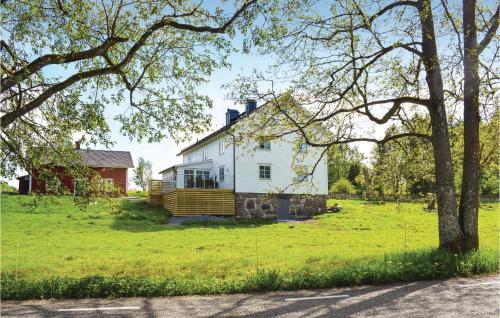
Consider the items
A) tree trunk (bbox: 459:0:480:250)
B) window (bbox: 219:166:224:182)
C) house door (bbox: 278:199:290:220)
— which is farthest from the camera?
window (bbox: 219:166:224:182)

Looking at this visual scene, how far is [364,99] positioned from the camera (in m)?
13.5

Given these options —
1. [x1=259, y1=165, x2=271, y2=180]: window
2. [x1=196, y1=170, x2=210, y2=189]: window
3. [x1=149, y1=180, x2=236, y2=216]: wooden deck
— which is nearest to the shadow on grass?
[x1=149, y1=180, x2=236, y2=216]: wooden deck

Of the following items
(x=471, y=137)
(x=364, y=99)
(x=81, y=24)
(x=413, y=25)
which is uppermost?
(x=413, y=25)

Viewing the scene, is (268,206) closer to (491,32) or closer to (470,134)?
(470,134)

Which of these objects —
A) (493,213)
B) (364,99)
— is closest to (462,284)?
(364,99)

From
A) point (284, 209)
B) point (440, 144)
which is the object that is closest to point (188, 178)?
point (284, 209)

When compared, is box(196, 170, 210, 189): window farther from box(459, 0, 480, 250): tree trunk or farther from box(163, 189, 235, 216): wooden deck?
box(459, 0, 480, 250): tree trunk

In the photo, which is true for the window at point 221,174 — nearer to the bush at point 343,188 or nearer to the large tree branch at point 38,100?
the bush at point 343,188

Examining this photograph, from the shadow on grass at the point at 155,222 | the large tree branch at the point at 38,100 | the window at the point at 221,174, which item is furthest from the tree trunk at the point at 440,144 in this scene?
the window at the point at 221,174

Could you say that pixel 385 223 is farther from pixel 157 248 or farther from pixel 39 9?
pixel 39 9

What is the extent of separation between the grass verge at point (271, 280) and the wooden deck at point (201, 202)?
23.8 metres

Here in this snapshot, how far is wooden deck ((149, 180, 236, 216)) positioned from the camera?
35688 mm

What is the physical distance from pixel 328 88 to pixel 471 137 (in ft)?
13.5

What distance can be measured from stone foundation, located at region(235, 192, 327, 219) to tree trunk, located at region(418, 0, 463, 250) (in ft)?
79.5
